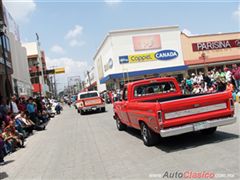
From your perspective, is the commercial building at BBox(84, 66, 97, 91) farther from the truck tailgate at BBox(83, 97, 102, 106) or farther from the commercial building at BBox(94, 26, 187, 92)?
the truck tailgate at BBox(83, 97, 102, 106)

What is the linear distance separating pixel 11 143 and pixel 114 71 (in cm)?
3640

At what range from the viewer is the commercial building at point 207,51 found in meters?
48.1

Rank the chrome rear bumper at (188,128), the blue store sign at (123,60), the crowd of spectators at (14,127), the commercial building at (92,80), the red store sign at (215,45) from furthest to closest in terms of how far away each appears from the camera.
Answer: the commercial building at (92,80)
the red store sign at (215,45)
the blue store sign at (123,60)
the crowd of spectators at (14,127)
the chrome rear bumper at (188,128)

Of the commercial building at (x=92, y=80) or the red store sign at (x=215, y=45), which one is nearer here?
→ the red store sign at (x=215, y=45)

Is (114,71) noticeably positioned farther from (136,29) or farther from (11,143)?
(11,143)

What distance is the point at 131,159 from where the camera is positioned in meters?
7.06

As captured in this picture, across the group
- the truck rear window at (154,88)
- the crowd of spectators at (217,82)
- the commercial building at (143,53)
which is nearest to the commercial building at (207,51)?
the commercial building at (143,53)

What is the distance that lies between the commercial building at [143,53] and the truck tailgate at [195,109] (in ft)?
122

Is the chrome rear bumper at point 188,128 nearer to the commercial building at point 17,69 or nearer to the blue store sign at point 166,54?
the commercial building at point 17,69

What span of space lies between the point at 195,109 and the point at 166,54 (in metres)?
40.3

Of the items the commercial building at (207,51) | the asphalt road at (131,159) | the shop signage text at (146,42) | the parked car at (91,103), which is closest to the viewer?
the asphalt road at (131,159)

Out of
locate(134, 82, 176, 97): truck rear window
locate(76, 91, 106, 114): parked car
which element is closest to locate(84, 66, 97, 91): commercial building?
locate(76, 91, 106, 114): parked car

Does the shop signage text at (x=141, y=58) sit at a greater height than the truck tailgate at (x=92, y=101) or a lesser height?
greater

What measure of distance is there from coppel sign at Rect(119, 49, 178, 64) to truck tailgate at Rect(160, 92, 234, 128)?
126 feet
